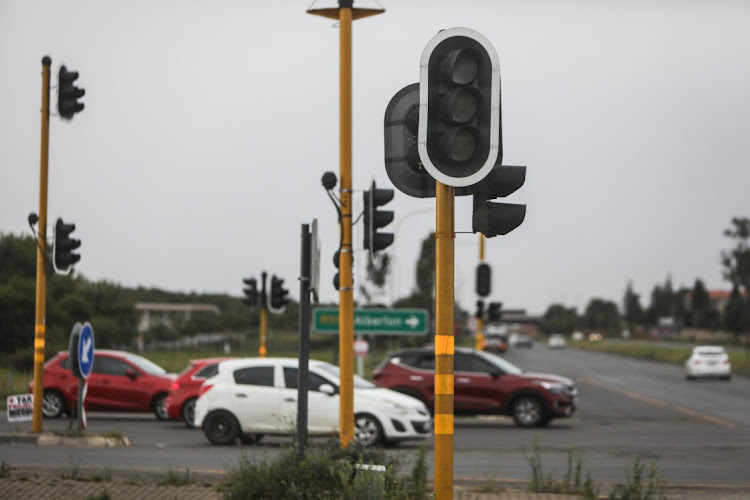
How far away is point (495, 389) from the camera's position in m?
25.9

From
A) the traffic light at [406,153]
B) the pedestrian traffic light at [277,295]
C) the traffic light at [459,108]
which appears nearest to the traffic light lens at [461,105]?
the traffic light at [459,108]

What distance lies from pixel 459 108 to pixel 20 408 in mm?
13023

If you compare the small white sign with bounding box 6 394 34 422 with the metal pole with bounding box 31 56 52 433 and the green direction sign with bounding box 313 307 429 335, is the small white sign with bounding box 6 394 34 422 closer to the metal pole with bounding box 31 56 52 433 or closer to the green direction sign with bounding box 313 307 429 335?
the metal pole with bounding box 31 56 52 433

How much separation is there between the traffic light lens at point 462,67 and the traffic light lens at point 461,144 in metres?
0.30

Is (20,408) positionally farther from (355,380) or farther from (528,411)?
(528,411)

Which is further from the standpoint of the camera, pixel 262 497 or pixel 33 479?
pixel 33 479

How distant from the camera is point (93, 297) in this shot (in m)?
63.4

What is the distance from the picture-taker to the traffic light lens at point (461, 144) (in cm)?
700

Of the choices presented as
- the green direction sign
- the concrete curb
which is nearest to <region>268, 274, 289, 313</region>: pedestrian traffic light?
the green direction sign

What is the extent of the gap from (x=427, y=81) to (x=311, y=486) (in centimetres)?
446

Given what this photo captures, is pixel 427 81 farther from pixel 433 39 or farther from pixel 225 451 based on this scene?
pixel 225 451

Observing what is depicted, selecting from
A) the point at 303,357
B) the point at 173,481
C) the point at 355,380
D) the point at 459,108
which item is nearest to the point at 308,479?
the point at 303,357

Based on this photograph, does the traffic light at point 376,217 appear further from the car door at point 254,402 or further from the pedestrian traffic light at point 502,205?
the pedestrian traffic light at point 502,205

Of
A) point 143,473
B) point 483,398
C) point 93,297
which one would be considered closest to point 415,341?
point 93,297
